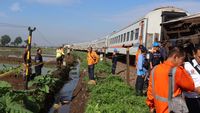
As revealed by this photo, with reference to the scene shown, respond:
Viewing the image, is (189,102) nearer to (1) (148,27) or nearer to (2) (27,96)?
(2) (27,96)

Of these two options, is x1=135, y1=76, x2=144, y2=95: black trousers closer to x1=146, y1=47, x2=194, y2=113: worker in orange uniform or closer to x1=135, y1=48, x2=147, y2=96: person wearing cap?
x1=135, y1=48, x2=147, y2=96: person wearing cap

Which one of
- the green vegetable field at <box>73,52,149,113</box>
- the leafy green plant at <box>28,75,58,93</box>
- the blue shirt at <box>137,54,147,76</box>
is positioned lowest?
the green vegetable field at <box>73,52,149,113</box>

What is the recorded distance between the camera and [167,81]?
18.5ft

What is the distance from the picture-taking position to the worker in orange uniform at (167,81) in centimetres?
554

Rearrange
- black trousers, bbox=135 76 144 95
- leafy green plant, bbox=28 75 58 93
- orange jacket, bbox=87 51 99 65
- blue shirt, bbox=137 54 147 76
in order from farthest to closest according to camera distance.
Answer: orange jacket, bbox=87 51 99 65 → leafy green plant, bbox=28 75 58 93 → black trousers, bbox=135 76 144 95 → blue shirt, bbox=137 54 147 76

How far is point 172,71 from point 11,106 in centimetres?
400

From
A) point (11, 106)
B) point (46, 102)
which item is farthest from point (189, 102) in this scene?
point (46, 102)

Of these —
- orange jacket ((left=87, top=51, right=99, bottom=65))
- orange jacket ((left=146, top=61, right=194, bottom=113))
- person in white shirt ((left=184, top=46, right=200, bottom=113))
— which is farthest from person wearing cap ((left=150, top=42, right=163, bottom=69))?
orange jacket ((left=146, top=61, right=194, bottom=113))

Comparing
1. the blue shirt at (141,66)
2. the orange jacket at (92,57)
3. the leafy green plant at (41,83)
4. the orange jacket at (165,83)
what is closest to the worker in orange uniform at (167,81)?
the orange jacket at (165,83)

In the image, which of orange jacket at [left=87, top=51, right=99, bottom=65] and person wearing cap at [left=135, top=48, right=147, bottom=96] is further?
orange jacket at [left=87, top=51, right=99, bottom=65]

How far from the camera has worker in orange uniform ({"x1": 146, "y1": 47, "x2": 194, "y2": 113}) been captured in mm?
5535

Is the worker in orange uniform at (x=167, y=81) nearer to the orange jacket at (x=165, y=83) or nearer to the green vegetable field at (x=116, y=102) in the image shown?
the orange jacket at (x=165, y=83)

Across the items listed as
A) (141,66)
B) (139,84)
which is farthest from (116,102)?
(141,66)

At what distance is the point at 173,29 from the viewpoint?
54.6 feet
